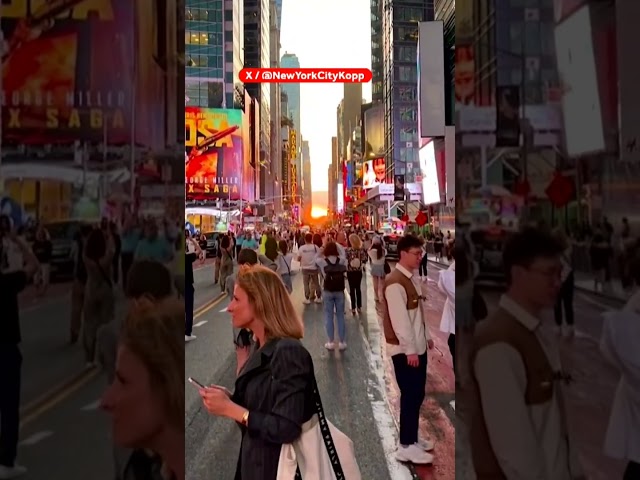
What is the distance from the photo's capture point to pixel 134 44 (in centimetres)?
260

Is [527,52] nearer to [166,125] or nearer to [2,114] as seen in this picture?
[166,125]

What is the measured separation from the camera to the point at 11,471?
2.33 m

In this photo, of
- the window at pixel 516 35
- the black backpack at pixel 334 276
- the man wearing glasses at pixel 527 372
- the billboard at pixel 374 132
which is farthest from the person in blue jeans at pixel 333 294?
the billboard at pixel 374 132

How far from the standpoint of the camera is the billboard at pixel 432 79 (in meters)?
33.1

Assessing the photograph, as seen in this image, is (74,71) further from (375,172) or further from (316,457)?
(375,172)

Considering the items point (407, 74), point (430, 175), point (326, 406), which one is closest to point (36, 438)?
point (326, 406)

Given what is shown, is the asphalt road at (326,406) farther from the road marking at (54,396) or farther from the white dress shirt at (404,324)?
the road marking at (54,396)

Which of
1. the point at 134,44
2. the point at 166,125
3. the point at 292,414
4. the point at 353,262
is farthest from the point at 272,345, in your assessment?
the point at 353,262

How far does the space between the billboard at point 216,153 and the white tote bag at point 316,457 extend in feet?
259

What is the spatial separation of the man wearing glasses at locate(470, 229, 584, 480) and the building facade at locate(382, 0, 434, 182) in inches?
3294

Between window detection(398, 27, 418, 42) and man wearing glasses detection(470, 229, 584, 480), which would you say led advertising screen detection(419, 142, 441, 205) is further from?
window detection(398, 27, 418, 42)

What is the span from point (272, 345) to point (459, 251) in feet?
3.14

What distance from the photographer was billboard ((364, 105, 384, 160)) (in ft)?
395

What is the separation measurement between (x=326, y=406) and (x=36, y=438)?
443cm
